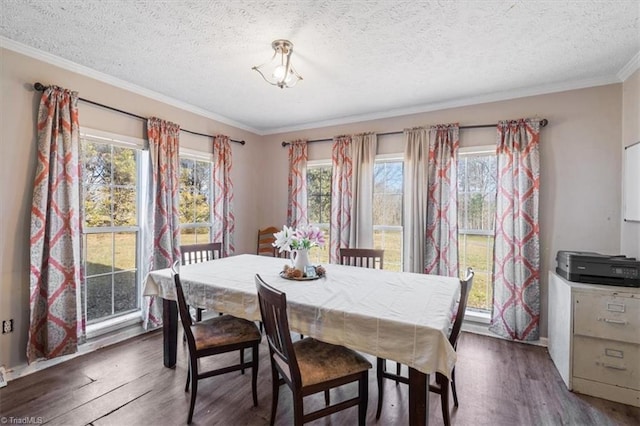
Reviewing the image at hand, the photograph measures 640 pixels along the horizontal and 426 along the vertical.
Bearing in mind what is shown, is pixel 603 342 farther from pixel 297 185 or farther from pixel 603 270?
pixel 297 185

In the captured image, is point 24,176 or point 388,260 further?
point 388,260

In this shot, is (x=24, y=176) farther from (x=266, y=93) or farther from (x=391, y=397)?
(x=391, y=397)

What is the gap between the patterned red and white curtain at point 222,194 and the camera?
3869 millimetres

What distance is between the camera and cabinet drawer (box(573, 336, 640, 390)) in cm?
204

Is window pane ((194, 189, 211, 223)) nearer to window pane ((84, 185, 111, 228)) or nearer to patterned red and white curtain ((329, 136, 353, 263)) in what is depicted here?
window pane ((84, 185, 111, 228))

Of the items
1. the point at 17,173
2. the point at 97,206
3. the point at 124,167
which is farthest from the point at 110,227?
the point at 17,173

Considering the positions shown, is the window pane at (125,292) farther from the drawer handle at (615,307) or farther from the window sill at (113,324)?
the drawer handle at (615,307)

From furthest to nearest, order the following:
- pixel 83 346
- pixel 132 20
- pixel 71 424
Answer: pixel 83 346 < pixel 132 20 < pixel 71 424

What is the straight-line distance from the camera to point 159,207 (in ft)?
10.2

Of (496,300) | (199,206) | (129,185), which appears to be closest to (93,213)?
(129,185)

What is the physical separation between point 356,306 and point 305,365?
0.44m

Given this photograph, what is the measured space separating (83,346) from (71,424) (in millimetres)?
1071

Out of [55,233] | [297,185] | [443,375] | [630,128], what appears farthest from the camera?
[297,185]

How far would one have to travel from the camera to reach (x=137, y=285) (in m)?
3.17
